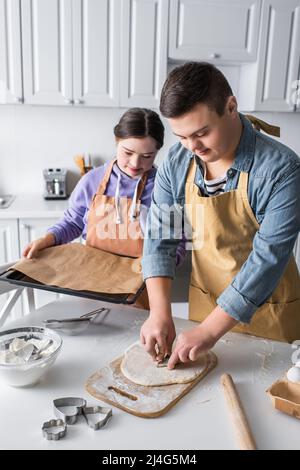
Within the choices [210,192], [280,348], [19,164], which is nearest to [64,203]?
[19,164]

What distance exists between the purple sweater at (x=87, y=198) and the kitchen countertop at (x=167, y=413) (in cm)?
45

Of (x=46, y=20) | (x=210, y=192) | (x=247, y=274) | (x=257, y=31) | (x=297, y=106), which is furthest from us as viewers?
(x=297, y=106)

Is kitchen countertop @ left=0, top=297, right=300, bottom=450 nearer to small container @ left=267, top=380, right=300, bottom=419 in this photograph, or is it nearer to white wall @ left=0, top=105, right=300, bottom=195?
small container @ left=267, top=380, right=300, bottom=419

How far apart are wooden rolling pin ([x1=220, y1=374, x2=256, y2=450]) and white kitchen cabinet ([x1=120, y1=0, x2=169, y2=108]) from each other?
1856mm

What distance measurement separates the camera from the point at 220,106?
84cm

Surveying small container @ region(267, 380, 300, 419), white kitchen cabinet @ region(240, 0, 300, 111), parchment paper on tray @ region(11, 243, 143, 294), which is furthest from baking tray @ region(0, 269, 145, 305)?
white kitchen cabinet @ region(240, 0, 300, 111)

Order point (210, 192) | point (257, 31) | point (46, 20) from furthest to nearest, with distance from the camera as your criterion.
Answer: point (257, 31)
point (46, 20)
point (210, 192)

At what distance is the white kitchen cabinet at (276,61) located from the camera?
94.2 inches


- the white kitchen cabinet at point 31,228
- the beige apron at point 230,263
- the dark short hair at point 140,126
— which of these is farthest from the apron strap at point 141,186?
the white kitchen cabinet at point 31,228

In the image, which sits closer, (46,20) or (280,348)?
(280,348)

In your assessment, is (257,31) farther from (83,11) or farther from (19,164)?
(19,164)

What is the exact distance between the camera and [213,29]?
7.66 ft

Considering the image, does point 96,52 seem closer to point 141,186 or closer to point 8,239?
point 8,239

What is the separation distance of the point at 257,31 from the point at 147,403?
222 centimetres
